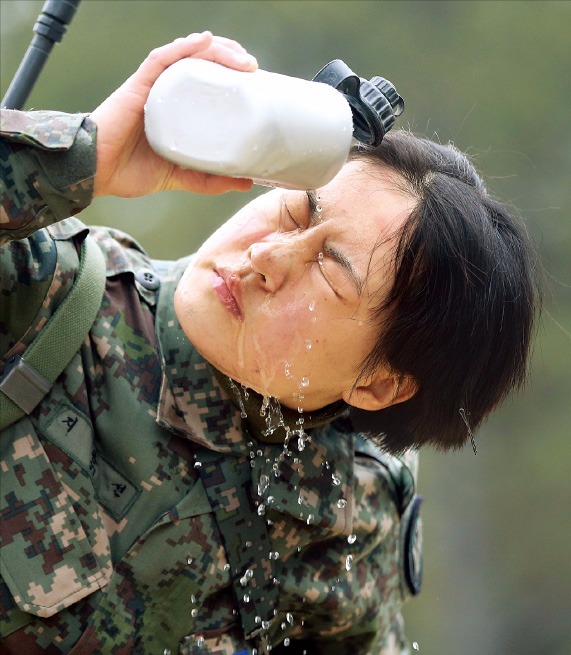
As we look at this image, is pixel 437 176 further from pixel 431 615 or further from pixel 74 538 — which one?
pixel 431 615

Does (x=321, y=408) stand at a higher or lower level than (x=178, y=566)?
higher

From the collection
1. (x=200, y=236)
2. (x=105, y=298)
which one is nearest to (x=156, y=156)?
(x=105, y=298)

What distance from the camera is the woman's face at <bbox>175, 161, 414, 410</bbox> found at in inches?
74.0

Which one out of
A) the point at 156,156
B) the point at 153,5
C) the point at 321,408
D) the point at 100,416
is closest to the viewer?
the point at 156,156

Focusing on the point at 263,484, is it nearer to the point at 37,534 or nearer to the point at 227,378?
the point at 227,378

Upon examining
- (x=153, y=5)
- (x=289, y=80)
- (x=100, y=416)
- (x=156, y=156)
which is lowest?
(x=153, y=5)

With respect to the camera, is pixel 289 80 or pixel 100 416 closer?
pixel 289 80

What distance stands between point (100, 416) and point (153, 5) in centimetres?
498

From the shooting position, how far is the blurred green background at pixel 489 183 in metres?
5.91

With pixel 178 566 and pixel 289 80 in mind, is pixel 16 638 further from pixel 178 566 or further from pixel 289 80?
pixel 289 80

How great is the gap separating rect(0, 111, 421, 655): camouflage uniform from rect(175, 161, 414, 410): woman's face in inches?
5.7

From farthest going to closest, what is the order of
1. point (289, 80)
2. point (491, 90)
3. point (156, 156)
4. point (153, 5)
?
1. point (153, 5)
2. point (491, 90)
3. point (156, 156)
4. point (289, 80)

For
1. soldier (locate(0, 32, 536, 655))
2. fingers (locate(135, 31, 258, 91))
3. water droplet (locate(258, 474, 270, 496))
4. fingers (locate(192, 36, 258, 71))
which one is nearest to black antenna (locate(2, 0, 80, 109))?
soldier (locate(0, 32, 536, 655))

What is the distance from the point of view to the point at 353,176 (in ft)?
6.33
